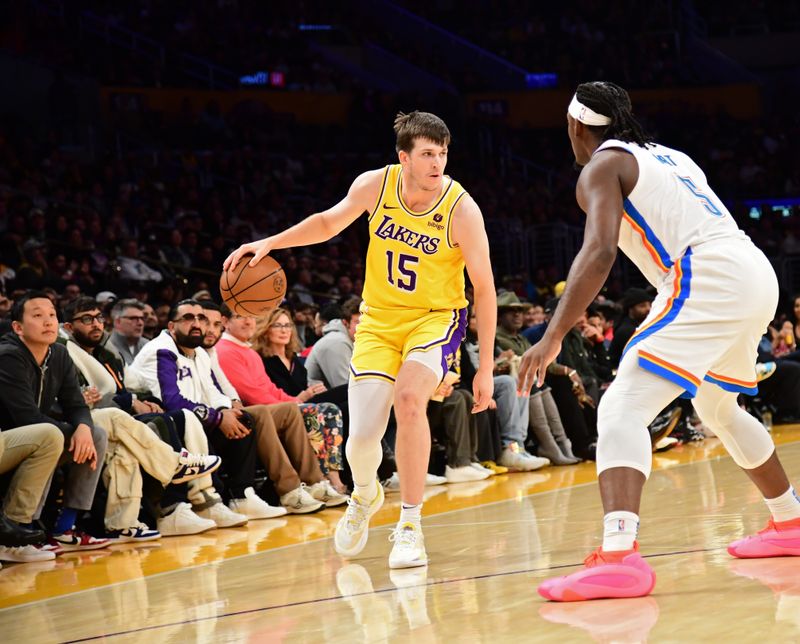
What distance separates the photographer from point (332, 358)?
348 inches

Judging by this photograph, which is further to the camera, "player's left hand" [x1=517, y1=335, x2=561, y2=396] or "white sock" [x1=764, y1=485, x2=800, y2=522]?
"white sock" [x1=764, y1=485, x2=800, y2=522]

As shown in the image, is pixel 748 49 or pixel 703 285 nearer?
pixel 703 285

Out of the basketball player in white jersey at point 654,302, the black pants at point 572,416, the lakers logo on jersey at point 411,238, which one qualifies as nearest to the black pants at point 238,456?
the lakers logo on jersey at point 411,238

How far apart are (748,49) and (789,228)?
7449 mm

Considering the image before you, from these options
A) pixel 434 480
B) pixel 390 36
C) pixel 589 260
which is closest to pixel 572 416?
pixel 434 480

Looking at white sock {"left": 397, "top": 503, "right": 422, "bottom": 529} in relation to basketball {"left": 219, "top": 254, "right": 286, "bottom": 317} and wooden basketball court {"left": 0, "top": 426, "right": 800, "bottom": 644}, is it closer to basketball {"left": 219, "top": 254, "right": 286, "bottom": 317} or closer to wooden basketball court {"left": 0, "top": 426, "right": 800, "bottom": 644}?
wooden basketball court {"left": 0, "top": 426, "right": 800, "bottom": 644}

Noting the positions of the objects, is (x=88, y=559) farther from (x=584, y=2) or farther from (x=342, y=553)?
(x=584, y=2)

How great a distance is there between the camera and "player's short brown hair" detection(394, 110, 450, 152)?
519 cm

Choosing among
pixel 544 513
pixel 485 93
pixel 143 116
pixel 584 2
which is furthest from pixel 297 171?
pixel 544 513

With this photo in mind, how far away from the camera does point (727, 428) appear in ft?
14.9

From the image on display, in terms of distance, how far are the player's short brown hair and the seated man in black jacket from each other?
2.37 meters

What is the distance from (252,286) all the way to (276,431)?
7.30 feet

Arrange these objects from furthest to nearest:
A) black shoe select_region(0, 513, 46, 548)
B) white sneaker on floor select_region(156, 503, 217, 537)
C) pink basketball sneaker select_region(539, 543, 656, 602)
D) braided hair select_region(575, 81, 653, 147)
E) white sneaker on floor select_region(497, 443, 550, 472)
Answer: white sneaker on floor select_region(497, 443, 550, 472), white sneaker on floor select_region(156, 503, 217, 537), black shoe select_region(0, 513, 46, 548), braided hair select_region(575, 81, 653, 147), pink basketball sneaker select_region(539, 543, 656, 602)

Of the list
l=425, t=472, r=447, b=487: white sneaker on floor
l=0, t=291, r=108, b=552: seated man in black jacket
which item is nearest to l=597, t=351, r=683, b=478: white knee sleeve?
l=0, t=291, r=108, b=552: seated man in black jacket
